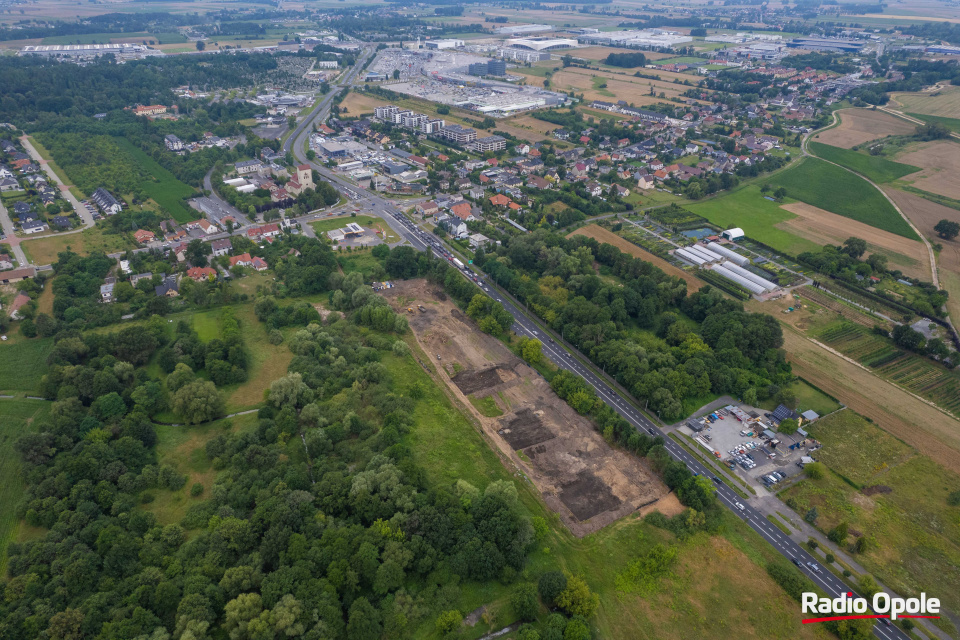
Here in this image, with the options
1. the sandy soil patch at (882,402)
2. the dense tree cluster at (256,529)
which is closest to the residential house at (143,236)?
the dense tree cluster at (256,529)

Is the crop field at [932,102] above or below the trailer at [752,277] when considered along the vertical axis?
above

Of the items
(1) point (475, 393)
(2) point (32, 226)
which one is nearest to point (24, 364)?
(2) point (32, 226)

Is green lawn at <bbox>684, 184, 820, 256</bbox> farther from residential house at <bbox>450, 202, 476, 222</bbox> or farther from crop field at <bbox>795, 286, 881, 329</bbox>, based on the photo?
residential house at <bbox>450, 202, 476, 222</bbox>

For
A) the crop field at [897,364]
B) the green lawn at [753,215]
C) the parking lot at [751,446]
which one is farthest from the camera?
the green lawn at [753,215]

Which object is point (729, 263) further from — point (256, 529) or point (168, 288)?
point (168, 288)

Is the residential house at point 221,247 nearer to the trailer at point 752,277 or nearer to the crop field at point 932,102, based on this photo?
the trailer at point 752,277

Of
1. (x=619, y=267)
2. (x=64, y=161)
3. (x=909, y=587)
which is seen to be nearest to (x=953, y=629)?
(x=909, y=587)

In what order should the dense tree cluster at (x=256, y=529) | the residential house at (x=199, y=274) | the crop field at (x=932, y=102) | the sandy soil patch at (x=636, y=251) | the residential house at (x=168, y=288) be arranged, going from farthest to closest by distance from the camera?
1. the crop field at (x=932, y=102)
2. the sandy soil patch at (x=636, y=251)
3. the residential house at (x=199, y=274)
4. the residential house at (x=168, y=288)
5. the dense tree cluster at (x=256, y=529)
